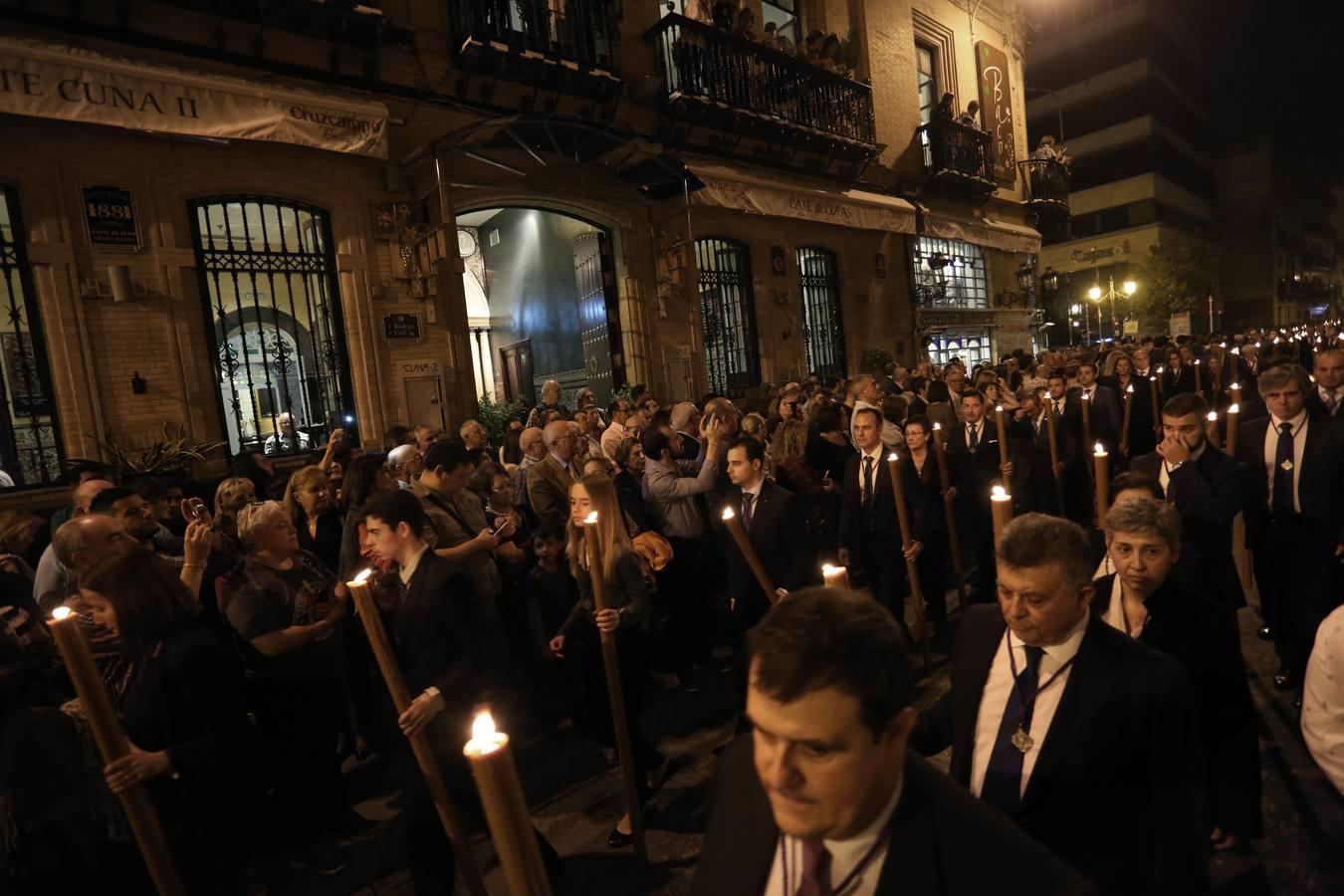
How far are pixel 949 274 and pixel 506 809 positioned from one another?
22.4 m

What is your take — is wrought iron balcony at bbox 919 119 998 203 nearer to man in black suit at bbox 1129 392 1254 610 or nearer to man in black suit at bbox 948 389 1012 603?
man in black suit at bbox 948 389 1012 603

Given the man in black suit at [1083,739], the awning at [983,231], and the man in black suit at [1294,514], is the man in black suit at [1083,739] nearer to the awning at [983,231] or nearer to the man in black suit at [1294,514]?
the man in black suit at [1294,514]

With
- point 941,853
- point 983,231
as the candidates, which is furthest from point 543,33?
point 983,231

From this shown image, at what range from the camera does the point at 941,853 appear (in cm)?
129

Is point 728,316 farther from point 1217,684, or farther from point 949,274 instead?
point 1217,684

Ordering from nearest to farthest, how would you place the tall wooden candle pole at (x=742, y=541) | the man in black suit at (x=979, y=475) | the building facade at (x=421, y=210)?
the tall wooden candle pole at (x=742, y=541) < the man in black suit at (x=979, y=475) < the building facade at (x=421, y=210)

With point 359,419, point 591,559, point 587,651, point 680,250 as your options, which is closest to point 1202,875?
point 591,559

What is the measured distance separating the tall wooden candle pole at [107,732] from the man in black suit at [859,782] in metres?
2.02

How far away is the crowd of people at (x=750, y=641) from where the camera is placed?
1369mm

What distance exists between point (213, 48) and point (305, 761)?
880 cm

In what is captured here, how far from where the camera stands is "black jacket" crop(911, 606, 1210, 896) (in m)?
1.92

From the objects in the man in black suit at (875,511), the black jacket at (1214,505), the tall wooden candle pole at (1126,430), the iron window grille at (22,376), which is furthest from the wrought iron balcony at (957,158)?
the iron window grille at (22,376)

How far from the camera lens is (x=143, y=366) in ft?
26.8

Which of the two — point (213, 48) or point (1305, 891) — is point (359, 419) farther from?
point (1305, 891)
